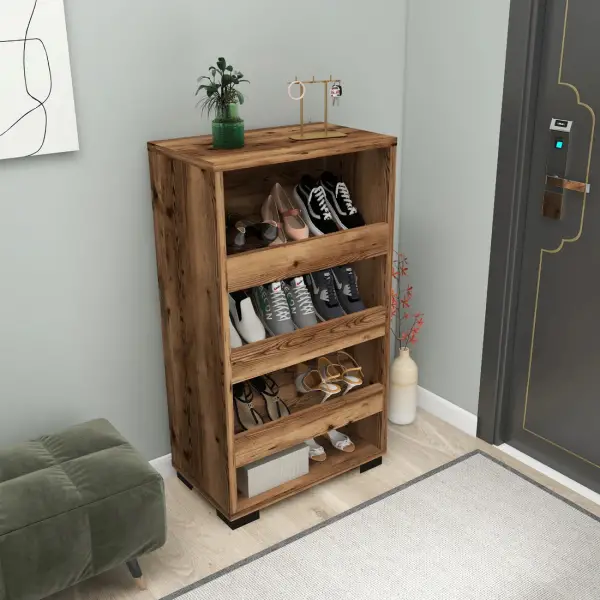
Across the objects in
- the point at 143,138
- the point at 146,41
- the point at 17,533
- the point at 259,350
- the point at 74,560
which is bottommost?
the point at 74,560

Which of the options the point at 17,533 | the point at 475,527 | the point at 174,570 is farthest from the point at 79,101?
the point at 475,527

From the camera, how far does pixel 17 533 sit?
1999mm

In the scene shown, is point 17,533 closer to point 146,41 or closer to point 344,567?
point 344,567

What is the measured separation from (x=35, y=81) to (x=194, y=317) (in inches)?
33.1

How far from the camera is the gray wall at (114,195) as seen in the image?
2316 mm

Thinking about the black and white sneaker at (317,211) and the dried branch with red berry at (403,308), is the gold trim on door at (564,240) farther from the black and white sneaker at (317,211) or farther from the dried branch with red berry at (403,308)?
the black and white sneaker at (317,211)

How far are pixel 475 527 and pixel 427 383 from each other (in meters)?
0.82

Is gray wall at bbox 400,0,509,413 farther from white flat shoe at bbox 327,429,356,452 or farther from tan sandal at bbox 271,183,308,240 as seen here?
tan sandal at bbox 271,183,308,240

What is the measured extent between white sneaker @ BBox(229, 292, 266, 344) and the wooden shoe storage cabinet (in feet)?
0.15

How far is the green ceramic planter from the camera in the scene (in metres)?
2.31

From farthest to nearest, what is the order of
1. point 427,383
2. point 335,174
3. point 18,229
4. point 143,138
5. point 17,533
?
point 427,383 → point 335,174 → point 143,138 → point 18,229 → point 17,533

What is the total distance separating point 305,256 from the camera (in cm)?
246

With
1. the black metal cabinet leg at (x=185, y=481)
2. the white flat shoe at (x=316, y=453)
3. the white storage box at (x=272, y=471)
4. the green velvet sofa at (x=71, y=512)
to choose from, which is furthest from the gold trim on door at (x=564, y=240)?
the green velvet sofa at (x=71, y=512)

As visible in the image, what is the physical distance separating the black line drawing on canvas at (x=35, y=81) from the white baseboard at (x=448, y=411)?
1.83 m
